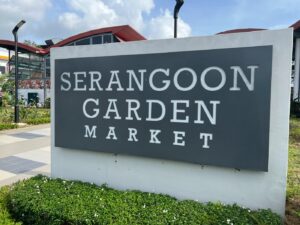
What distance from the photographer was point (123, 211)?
3066 millimetres

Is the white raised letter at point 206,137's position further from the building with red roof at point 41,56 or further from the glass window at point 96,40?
the glass window at point 96,40

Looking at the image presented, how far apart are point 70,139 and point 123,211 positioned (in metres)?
1.56

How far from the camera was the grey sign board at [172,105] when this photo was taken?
3.03 m

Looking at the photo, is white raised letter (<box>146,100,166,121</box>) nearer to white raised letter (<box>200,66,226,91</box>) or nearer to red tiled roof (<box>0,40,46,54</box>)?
white raised letter (<box>200,66,226,91</box>)

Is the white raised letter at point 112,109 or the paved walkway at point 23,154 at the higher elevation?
the white raised letter at point 112,109

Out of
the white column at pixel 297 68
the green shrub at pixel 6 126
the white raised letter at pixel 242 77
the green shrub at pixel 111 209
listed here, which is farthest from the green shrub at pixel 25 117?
the white column at pixel 297 68

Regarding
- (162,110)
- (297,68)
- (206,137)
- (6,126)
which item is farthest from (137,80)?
(297,68)

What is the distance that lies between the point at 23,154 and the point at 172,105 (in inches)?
203

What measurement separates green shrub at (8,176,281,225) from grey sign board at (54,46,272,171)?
0.49 meters

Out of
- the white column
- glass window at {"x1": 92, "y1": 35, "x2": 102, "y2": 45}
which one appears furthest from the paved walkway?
glass window at {"x1": 92, "y1": 35, "x2": 102, "y2": 45}

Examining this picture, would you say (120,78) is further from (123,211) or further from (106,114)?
(123,211)

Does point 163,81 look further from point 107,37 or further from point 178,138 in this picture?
point 107,37

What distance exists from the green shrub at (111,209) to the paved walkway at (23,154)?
184 centimetres

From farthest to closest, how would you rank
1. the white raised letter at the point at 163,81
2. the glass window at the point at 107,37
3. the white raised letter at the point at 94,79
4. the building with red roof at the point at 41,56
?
the building with red roof at the point at 41,56, the glass window at the point at 107,37, the white raised letter at the point at 94,79, the white raised letter at the point at 163,81
